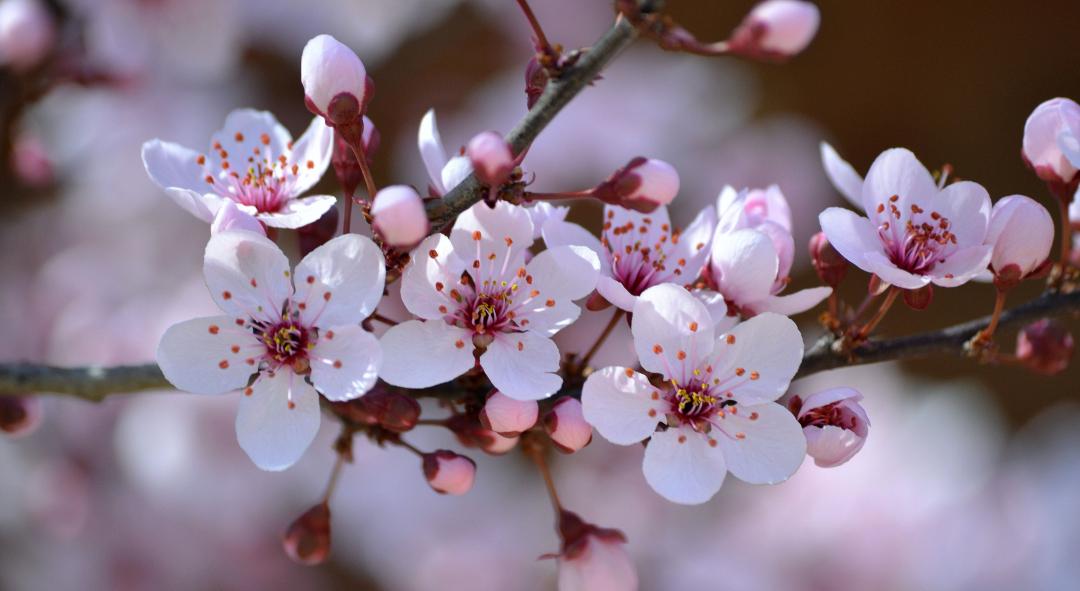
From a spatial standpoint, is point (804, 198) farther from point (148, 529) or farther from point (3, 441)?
point (3, 441)

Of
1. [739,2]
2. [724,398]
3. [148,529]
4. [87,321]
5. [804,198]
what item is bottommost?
[148,529]

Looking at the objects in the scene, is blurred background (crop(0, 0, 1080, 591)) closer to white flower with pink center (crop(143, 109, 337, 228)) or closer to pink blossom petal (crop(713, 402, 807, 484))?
white flower with pink center (crop(143, 109, 337, 228))

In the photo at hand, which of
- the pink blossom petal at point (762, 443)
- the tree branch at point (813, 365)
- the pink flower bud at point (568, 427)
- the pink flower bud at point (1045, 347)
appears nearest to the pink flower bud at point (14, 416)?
the tree branch at point (813, 365)

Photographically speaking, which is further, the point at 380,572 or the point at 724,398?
the point at 380,572

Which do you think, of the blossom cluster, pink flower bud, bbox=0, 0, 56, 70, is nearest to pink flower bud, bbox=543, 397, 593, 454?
the blossom cluster

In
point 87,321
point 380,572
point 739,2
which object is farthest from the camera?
point 739,2

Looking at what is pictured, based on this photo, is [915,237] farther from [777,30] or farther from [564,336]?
[564,336]

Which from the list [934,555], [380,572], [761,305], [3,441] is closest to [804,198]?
[934,555]
